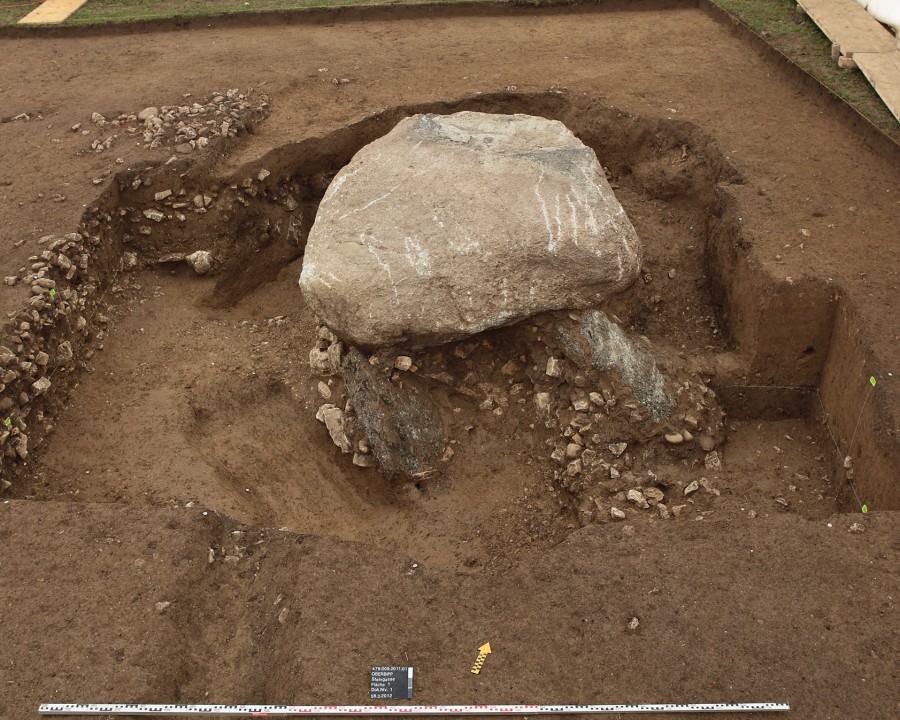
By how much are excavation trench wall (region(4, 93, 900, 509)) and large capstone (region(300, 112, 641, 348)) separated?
1.07m

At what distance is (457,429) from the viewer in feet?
17.6

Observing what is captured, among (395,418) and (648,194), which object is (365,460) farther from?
(648,194)

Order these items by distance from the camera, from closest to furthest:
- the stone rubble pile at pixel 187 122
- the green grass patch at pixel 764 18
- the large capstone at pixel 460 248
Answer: the large capstone at pixel 460 248 → the stone rubble pile at pixel 187 122 → the green grass patch at pixel 764 18

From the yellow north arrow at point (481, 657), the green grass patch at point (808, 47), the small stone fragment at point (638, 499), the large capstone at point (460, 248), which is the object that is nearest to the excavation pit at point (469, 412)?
the small stone fragment at point (638, 499)

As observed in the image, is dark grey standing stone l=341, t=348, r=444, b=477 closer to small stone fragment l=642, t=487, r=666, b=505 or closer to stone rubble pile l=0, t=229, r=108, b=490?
small stone fragment l=642, t=487, r=666, b=505

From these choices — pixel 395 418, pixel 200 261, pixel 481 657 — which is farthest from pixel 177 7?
pixel 481 657

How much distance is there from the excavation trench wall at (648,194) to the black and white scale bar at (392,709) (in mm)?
1688

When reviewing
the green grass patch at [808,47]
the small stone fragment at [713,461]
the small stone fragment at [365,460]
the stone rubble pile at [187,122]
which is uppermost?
the green grass patch at [808,47]

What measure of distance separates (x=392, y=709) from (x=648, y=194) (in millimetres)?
4855

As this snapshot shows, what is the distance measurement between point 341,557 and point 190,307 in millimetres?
3197

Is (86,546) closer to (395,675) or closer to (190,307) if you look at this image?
(395,675)

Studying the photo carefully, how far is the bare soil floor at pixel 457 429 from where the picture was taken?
366 centimetres

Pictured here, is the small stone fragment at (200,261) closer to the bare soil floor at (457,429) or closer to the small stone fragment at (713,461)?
the bare soil floor at (457,429)

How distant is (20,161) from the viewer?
693 cm
